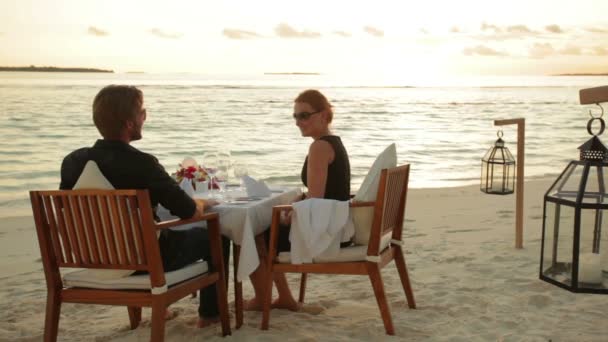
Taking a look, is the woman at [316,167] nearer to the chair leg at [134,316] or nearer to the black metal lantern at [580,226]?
the chair leg at [134,316]

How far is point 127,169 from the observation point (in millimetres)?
2994

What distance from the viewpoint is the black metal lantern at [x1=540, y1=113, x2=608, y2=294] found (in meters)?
2.79

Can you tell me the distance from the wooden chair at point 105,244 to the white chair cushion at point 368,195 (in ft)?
3.22

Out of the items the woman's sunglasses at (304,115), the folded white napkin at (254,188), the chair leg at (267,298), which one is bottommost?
the chair leg at (267,298)

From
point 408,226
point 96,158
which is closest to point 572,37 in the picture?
point 408,226

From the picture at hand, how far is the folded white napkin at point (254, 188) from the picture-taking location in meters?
3.81

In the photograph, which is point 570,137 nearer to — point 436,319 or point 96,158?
point 436,319

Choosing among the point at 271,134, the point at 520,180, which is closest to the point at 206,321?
the point at 520,180

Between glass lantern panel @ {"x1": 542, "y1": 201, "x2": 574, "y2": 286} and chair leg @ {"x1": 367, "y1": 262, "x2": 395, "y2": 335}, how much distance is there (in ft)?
2.64

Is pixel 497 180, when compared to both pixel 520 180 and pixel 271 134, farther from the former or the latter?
pixel 271 134

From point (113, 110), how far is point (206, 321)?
1353mm

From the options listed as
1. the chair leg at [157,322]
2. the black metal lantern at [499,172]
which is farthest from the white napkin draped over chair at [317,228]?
the black metal lantern at [499,172]

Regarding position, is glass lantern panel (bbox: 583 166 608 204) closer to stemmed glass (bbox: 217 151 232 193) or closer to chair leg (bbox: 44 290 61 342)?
stemmed glass (bbox: 217 151 232 193)

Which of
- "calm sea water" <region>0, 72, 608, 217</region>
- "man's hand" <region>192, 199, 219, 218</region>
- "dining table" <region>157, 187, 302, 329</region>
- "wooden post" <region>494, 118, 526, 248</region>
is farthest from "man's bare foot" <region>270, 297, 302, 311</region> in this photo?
"calm sea water" <region>0, 72, 608, 217</region>
